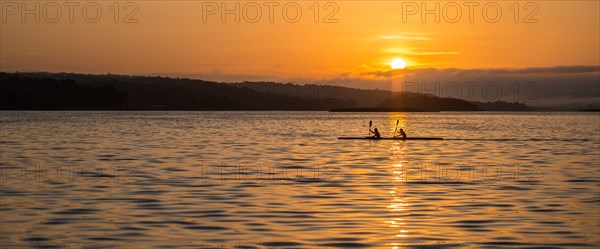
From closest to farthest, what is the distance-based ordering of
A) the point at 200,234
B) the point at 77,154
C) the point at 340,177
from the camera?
the point at 200,234 → the point at 340,177 → the point at 77,154

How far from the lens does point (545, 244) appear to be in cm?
1909

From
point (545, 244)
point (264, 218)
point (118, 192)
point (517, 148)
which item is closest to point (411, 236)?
point (545, 244)

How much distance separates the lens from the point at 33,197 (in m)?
26.9

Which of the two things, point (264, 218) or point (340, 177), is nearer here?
point (264, 218)

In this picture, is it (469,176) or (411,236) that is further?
(469,176)

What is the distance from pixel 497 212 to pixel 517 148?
4038cm

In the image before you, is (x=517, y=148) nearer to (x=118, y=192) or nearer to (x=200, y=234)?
(x=118, y=192)

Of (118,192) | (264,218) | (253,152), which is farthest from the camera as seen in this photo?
(253,152)

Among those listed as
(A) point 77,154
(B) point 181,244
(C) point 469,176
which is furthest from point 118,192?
(A) point 77,154

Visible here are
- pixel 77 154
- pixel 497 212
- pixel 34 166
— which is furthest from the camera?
pixel 77 154

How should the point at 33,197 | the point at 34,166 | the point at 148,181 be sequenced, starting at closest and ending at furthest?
the point at 33,197 → the point at 148,181 → the point at 34,166

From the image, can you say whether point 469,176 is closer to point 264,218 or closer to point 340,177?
point 340,177

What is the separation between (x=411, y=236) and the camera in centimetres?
1970

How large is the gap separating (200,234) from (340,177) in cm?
1572
